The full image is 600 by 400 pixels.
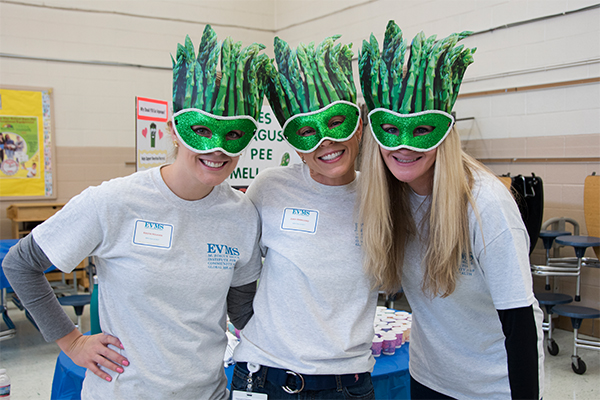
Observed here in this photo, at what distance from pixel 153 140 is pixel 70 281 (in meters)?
2.65

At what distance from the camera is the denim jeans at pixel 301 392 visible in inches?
49.6

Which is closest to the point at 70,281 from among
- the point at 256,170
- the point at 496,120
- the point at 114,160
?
the point at 114,160

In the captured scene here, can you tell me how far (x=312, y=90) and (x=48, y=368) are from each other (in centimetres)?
336

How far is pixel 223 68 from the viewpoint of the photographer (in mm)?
1349

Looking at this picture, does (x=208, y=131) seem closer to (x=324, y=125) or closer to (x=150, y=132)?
(x=324, y=125)

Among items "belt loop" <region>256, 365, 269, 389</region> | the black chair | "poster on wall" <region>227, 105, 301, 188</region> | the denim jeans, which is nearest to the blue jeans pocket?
the denim jeans

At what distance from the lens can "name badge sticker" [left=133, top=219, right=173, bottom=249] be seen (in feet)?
4.12

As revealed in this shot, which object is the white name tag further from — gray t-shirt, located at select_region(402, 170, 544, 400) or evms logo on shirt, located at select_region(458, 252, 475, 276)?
evms logo on shirt, located at select_region(458, 252, 475, 276)

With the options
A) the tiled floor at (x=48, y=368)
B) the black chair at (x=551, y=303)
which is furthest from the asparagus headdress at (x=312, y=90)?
the black chair at (x=551, y=303)

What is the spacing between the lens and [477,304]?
1.35 meters

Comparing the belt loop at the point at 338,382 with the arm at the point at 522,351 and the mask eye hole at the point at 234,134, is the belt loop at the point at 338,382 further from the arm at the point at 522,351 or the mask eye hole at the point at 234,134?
the mask eye hole at the point at 234,134

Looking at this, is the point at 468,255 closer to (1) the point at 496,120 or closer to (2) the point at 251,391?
(2) the point at 251,391

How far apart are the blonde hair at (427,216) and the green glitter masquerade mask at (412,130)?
0.03 meters

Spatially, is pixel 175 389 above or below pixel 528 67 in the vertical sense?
below
